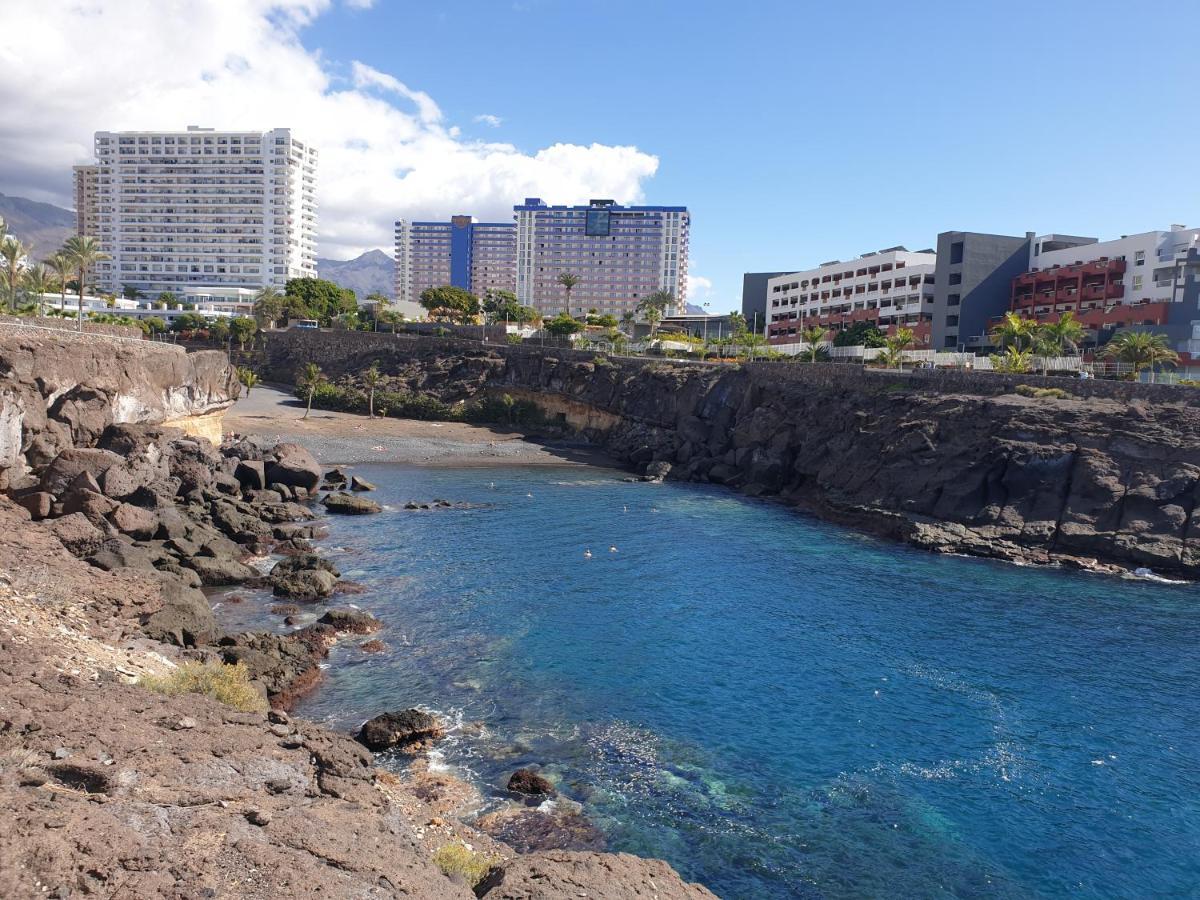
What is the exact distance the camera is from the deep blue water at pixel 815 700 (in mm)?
22406

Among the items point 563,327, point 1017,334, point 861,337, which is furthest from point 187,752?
point 563,327

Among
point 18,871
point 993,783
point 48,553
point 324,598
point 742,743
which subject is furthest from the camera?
point 324,598

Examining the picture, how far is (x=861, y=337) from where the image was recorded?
356 ft

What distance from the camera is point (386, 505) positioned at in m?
64.9

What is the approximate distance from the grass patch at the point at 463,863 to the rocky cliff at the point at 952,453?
150ft

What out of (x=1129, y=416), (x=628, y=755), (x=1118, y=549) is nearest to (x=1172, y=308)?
(x=1129, y=416)

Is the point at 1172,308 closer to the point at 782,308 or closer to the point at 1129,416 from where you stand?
the point at 1129,416

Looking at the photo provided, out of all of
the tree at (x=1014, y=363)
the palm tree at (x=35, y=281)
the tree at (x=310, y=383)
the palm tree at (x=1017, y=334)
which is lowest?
the tree at (x=310, y=383)

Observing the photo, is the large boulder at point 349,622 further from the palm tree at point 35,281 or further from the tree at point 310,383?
the palm tree at point 35,281

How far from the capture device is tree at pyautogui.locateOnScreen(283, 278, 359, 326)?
5723 inches

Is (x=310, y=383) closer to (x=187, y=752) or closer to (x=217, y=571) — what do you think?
(x=217, y=571)

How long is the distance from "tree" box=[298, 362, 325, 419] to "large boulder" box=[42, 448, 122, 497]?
189ft

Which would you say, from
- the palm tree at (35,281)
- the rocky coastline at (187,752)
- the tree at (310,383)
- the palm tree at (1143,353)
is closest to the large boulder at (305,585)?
the rocky coastline at (187,752)

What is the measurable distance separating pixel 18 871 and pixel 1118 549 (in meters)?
58.7
